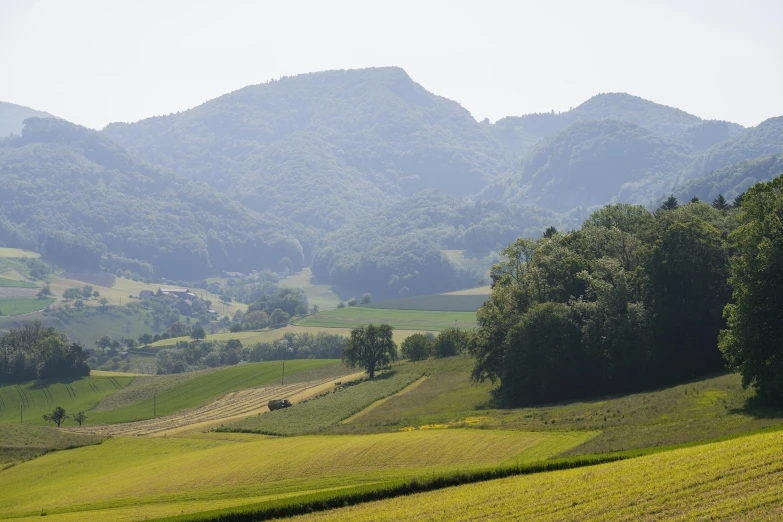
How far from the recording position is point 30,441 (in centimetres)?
9269

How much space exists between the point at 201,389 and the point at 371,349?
35.2 meters

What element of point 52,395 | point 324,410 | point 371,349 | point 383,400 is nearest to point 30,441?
point 324,410

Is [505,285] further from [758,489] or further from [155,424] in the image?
[758,489]

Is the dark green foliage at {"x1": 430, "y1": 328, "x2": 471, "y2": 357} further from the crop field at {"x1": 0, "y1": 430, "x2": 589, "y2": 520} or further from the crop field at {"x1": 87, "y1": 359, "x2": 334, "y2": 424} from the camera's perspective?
the crop field at {"x1": 0, "y1": 430, "x2": 589, "y2": 520}

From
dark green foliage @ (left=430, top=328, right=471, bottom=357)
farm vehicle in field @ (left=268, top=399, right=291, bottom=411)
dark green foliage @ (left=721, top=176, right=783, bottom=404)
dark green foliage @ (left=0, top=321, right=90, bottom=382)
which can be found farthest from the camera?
dark green foliage @ (left=0, top=321, right=90, bottom=382)

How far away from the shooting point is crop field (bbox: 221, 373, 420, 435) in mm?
87062

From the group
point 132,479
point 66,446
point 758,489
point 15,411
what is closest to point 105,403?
point 15,411

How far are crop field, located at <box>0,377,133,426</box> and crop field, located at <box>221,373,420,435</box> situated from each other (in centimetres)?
5490

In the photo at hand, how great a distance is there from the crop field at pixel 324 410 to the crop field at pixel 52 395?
5490 centimetres

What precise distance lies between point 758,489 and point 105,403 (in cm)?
13337

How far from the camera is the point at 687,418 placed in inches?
2189

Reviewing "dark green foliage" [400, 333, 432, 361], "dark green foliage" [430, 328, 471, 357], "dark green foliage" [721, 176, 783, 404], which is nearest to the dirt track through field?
"dark green foliage" [400, 333, 432, 361]

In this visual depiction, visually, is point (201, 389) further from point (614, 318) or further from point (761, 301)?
point (761, 301)

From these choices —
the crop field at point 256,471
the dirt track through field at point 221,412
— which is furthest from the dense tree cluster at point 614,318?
the dirt track through field at point 221,412
